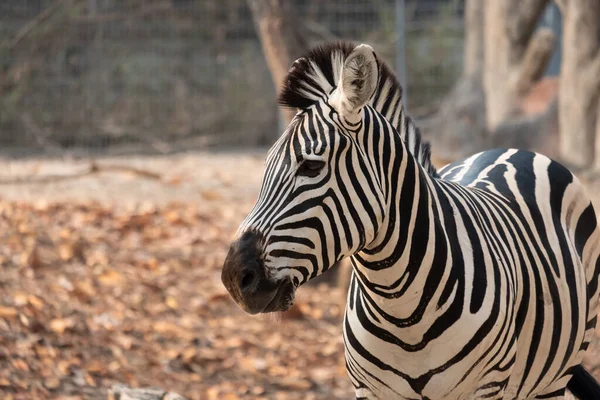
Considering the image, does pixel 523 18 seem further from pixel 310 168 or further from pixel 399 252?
pixel 310 168

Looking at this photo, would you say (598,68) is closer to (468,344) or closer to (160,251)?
(160,251)

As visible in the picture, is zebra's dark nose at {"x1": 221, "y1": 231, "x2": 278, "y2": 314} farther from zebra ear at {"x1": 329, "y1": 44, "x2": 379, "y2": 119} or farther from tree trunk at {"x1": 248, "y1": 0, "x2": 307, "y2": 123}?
tree trunk at {"x1": 248, "y1": 0, "x2": 307, "y2": 123}

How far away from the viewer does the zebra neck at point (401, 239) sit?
2.65 m

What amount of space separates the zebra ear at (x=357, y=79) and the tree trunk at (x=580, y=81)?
6447mm

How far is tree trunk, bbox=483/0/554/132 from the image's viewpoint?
36.8 ft

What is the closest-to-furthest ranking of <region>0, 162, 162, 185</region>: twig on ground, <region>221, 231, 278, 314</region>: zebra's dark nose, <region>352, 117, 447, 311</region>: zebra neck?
<region>221, 231, 278, 314</region>: zebra's dark nose → <region>352, 117, 447, 311</region>: zebra neck → <region>0, 162, 162, 185</region>: twig on ground

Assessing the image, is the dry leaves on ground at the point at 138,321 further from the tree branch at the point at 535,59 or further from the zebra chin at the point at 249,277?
the tree branch at the point at 535,59

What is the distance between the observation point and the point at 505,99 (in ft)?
38.8

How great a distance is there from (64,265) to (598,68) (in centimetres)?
538

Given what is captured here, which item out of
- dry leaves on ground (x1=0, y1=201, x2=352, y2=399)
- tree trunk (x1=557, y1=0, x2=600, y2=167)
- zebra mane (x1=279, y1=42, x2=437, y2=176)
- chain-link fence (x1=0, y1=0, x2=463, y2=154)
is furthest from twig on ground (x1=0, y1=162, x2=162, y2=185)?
zebra mane (x1=279, y1=42, x2=437, y2=176)

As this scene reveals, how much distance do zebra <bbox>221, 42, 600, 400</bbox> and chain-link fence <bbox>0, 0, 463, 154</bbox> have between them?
8.78 meters

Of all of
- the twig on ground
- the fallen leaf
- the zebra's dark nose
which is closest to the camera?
the zebra's dark nose

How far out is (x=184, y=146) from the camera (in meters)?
11.3

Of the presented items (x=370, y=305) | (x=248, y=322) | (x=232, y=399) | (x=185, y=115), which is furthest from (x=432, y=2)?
(x=370, y=305)
